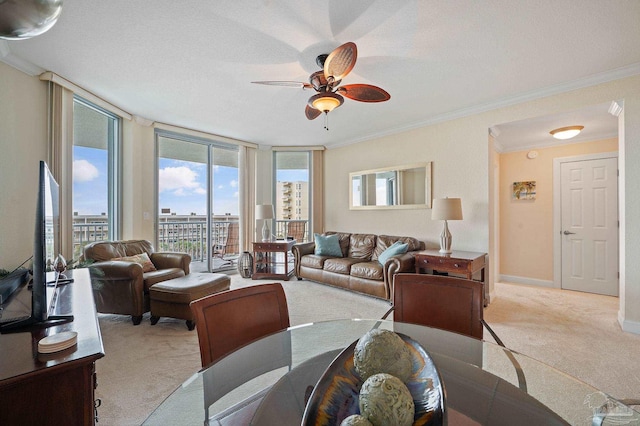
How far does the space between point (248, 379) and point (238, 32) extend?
237 cm

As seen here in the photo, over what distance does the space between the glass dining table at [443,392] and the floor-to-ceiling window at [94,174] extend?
3193 mm

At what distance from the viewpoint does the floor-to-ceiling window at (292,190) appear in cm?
571

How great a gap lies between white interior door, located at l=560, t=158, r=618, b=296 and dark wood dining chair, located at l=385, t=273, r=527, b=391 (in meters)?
3.97

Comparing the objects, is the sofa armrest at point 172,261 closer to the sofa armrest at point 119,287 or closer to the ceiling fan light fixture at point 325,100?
the sofa armrest at point 119,287

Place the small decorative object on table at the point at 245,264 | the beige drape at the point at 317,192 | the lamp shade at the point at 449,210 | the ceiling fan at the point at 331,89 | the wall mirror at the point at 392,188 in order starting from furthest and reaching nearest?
1. the beige drape at the point at 317,192
2. the small decorative object on table at the point at 245,264
3. the wall mirror at the point at 392,188
4. the lamp shade at the point at 449,210
5. the ceiling fan at the point at 331,89

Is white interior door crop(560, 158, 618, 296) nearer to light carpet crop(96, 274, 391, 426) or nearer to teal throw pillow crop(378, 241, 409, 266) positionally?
teal throw pillow crop(378, 241, 409, 266)

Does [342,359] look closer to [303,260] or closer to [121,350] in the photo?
[121,350]

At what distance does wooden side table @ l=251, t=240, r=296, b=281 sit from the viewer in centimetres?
479

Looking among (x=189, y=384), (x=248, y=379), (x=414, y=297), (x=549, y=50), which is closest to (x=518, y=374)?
(x=414, y=297)

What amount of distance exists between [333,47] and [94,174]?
3.53 m

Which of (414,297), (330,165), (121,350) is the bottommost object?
(121,350)

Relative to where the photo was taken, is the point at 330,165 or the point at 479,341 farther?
the point at 330,165

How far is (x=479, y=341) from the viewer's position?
135cm

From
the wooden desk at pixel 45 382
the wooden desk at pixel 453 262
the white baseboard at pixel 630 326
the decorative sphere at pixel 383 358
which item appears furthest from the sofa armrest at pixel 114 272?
the white baseboard at pixel 630 326
